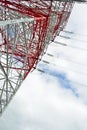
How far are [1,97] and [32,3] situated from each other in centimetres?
519

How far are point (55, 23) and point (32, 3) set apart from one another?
1483 mm

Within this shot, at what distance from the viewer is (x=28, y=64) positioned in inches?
592

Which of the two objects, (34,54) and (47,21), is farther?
(34,54)

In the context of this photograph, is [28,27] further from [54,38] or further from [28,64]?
[54,38]

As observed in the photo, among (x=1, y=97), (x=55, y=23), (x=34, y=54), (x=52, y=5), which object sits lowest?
(x=1, y=97)

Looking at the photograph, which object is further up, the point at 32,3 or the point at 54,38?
the point at 32,3

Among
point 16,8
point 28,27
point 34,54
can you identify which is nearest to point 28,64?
point 34,54

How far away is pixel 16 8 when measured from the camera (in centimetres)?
1343

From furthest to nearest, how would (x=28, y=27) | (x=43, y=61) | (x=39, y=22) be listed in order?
(x=43, y=61)
(x=28, y=27)
(x=39, y=22)

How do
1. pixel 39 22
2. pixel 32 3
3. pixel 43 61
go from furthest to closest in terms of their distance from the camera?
pixel 43 61 → pixel 32 3 → pixel 39 22

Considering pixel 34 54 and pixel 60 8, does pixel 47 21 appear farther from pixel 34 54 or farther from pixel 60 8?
pixel 60 8

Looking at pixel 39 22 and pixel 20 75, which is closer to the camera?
pixel 39 22

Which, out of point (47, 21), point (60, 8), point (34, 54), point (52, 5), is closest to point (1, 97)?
point (34, 54)

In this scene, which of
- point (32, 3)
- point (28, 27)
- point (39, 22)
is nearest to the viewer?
point (39, 22)
